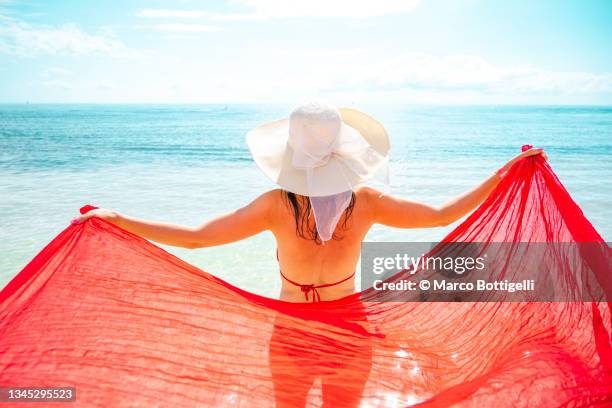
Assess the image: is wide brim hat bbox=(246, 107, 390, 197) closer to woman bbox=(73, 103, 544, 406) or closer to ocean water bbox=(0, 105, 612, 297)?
woman bbox=(73, 103, 544, 406)

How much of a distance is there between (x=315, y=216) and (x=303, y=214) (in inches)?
3.5

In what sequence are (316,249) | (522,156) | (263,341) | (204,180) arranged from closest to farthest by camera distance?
(263,341) → (316,249) → (522,156) → (204,180)

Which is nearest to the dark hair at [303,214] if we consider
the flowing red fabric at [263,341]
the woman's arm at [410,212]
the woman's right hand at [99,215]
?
the woman's arm at [410,212]

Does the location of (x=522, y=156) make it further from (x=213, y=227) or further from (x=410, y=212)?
(x=213, y=227)

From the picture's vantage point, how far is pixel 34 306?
167 cm

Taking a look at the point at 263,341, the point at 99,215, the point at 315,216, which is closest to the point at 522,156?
the point at 315,216

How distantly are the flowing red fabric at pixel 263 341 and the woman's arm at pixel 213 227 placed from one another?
53mm

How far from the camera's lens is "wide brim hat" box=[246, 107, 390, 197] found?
1.76 m

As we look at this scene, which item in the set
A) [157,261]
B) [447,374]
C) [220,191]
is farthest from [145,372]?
[220,191]

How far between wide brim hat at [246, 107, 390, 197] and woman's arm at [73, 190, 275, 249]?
0.41 feet

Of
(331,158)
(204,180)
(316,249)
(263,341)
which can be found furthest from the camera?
(204,180)

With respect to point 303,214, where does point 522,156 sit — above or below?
above

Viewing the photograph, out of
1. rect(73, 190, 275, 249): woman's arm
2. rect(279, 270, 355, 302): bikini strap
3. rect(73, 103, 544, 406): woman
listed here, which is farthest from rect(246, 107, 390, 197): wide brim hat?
rect(279, 270, 355, 302): bikini strap

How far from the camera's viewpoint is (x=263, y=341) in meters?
1.69
